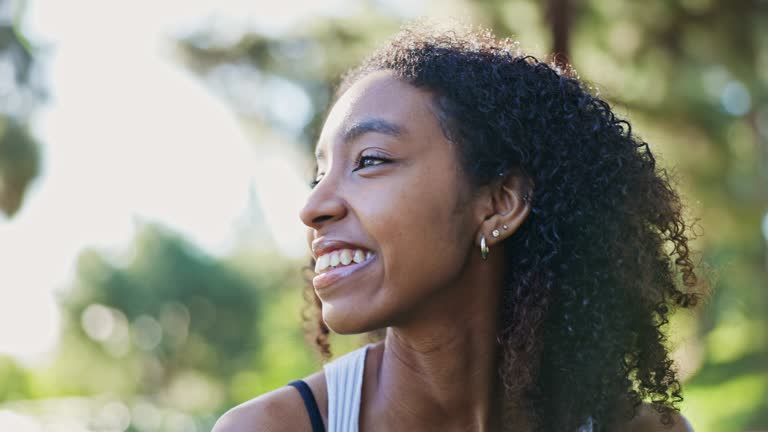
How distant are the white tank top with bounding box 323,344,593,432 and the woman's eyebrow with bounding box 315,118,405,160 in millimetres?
716

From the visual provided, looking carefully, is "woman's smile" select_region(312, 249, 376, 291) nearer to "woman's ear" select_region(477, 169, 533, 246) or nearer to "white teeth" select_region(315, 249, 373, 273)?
"white teeth" select_region(315, 249, 373, 273)

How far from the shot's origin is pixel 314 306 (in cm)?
312

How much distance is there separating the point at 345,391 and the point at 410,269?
55 centimetres

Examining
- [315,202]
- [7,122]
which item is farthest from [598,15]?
[7,122]

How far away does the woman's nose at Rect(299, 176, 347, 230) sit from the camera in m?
2.25

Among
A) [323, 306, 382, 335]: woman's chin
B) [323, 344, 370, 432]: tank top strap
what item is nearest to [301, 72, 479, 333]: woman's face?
[323, 306, 382, 335]: woman's chin

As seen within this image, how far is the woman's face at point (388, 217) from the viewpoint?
221 cm

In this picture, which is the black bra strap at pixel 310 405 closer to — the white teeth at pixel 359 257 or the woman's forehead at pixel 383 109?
the white teeth at pixel 359 257

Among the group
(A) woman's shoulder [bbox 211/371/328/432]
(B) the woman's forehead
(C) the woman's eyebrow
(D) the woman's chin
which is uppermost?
(B) the woman's forehead

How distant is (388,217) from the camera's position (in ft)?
7.21

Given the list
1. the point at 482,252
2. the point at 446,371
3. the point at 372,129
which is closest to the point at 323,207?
the point at 372,129

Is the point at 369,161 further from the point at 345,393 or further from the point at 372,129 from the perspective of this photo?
the point at 345,393

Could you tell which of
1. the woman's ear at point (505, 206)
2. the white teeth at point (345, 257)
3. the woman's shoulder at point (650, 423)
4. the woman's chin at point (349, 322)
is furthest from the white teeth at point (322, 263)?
the woman's shoulder at point (650, 423)

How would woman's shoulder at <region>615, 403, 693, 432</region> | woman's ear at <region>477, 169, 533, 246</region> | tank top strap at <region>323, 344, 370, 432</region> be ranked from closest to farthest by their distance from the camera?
woman's ear at <region>477, 169, 533, 246</region>, tank top strap at <region>323, 344, 370, 432</region>, woman's shoulder at <region>615, 403, 693, 432</region>
